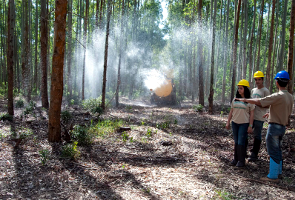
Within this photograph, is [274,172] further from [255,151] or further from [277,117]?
[255,151]

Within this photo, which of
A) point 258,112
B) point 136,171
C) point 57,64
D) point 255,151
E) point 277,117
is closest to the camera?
point 277,117

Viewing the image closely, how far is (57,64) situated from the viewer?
5.27m

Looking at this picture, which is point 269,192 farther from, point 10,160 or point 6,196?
point 10,160

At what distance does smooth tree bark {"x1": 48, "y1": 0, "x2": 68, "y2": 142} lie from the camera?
17.0 ft

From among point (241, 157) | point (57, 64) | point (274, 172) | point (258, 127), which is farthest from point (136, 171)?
point (57, 64)

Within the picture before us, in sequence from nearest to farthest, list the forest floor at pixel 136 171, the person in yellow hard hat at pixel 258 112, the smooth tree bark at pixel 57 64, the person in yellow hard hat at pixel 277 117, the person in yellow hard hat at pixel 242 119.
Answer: the forest floor at pixel 136 171 → the person in yellow hard hat at pixel 277 117 → the person in yellow hard hat at pixel 242 119 → the person in yellow hard hat at pixel 258 112 → the smooth tree bark at pixel 57 64

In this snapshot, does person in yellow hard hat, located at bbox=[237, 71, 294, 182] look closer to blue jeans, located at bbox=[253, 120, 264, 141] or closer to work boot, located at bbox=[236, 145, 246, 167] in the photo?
work boot, located at bbox=[236, 145, 246, 167]

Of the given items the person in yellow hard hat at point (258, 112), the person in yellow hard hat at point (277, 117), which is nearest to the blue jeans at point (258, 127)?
the person in yellow hard hat at point (258, 112)

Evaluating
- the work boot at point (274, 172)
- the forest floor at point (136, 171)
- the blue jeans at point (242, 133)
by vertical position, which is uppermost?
the blue jeans at point (242, 133)

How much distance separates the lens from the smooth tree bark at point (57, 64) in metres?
5.19

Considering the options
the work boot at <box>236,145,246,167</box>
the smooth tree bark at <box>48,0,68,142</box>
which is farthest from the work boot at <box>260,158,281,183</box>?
the smooth tree bark at <box>48,0,68,142</box>

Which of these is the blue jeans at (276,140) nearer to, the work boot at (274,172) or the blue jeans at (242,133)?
the work boot at (274,172)

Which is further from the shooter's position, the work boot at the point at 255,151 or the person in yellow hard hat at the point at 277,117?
the work boot at the point at 255,151

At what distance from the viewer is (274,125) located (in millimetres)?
3701
